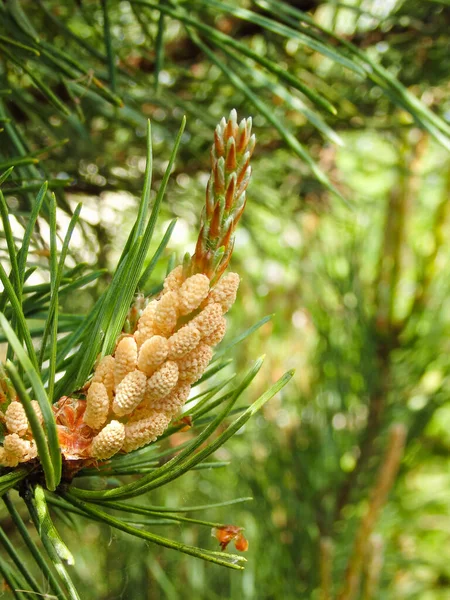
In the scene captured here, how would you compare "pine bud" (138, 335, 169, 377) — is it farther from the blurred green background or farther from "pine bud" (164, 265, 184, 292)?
the blurred green background

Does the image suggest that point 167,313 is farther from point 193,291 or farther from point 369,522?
point 369,522

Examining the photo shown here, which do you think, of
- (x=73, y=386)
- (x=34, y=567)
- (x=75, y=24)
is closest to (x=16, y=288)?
(x=73, y=386)

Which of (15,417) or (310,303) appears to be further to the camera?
(310,303)

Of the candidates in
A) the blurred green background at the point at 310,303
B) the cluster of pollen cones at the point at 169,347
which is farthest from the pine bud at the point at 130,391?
the blurred green background at the point at 310,303

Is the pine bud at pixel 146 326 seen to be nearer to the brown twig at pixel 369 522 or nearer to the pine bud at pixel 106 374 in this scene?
the pine bud at pixel 106 374

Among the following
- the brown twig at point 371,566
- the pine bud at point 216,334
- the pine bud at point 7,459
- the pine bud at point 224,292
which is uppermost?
the pine bud at point 224,292

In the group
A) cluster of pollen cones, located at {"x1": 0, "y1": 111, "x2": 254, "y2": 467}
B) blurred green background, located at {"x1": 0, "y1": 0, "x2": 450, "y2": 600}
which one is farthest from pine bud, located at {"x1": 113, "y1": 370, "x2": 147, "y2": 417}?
blurred green background, located at {"x1": 0, "y1": 0, "x2": 450, "y2": 600}

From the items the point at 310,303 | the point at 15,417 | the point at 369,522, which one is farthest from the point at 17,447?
the point at 310,303
